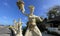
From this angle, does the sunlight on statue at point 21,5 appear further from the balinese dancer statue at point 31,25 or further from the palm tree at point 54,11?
the palm tree at point 54,11

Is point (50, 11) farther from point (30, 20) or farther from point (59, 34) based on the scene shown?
point (30, 20)

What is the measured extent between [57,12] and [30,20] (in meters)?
47.2

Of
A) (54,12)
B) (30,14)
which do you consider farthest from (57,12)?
(30,14)

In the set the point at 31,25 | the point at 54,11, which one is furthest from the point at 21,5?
the point at 54,11

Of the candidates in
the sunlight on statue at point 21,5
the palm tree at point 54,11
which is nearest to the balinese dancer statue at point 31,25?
the sunlight on statue at point 21,5

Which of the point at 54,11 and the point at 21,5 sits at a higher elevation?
the point at 54,11

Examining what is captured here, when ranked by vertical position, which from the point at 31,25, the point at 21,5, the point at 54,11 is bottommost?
the point at 31,25

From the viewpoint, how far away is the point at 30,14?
764cm

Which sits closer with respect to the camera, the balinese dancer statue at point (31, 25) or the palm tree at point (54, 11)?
the balinese dancer statue at point (31, 25)

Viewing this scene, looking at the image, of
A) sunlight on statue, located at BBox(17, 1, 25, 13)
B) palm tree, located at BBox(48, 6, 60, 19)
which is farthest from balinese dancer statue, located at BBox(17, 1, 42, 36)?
palm tree, located at BBox(48, 6, 60, 19)

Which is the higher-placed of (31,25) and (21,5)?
(21,5)

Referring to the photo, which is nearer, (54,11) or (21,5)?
(21,5)

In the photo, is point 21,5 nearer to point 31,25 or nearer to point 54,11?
point 31,25

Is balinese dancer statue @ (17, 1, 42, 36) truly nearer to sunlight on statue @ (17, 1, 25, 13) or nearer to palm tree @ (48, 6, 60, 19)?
sunlight on statue @ (17, 1, 25, 13)
